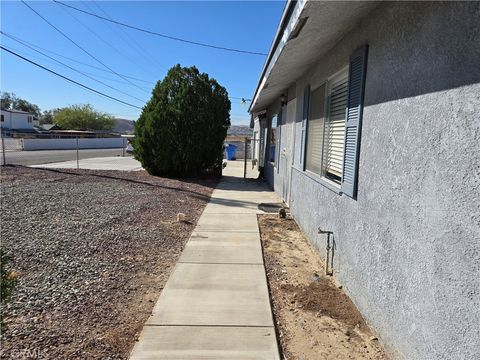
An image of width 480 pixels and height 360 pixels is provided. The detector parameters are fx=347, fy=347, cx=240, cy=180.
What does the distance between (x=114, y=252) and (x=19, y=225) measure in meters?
2.43

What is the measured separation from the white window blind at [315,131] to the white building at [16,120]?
6675 centimetres

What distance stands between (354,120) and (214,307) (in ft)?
7.81

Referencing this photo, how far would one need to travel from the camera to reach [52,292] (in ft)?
11.7

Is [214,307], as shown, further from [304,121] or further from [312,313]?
[304,121]

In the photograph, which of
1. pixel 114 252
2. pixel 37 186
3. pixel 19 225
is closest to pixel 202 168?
pixel 37 186

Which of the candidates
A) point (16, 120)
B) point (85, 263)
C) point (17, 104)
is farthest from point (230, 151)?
point (17, 104)

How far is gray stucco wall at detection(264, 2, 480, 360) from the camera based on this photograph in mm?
1806

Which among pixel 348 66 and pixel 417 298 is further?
pixel 348 66

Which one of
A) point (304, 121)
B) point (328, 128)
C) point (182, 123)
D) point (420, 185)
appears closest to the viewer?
point (420, 185)

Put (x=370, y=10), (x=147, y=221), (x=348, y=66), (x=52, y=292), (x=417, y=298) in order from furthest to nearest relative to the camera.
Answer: (x=147, y=221) → (x=348, y=66) → (x=52, y=292) → (x=370, y=10) → (x=417, y=298)

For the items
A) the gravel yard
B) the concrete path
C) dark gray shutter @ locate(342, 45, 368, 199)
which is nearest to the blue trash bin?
the concrete path

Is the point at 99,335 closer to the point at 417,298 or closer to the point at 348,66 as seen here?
the point at 417,298

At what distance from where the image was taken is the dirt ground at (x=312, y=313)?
110 inches

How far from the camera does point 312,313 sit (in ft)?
11.1
